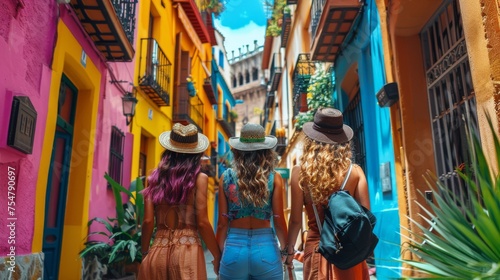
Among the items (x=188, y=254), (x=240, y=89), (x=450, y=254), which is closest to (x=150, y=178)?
(x=188, y=254)

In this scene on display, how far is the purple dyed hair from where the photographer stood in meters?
2.58

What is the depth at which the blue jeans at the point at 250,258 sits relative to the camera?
2.40 metres

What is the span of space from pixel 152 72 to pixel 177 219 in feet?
22.6

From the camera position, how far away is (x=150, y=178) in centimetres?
269

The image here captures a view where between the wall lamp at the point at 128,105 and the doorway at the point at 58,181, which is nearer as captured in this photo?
the doorway at the point at 58,181

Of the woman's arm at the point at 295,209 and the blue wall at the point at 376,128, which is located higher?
the blue wall at the point at 376,128

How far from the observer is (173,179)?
8.58 ft

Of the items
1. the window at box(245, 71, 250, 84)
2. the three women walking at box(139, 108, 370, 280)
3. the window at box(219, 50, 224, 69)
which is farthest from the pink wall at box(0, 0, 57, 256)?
the window at box(245, 71, 250, 84)

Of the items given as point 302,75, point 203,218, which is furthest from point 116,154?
point 302,75

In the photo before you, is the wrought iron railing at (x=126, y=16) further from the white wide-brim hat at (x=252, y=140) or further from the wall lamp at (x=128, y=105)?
the white wide-brim hat at (x=252, y=140)

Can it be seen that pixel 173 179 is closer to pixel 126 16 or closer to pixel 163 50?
pixel 126 16

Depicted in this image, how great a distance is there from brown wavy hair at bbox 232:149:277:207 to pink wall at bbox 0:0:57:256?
7.39ft

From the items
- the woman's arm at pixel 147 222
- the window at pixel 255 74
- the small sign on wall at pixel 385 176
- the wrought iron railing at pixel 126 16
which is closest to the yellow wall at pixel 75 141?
the wrought iron railing at pixel 126 16

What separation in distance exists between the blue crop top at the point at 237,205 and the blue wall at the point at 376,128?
2857 mm
